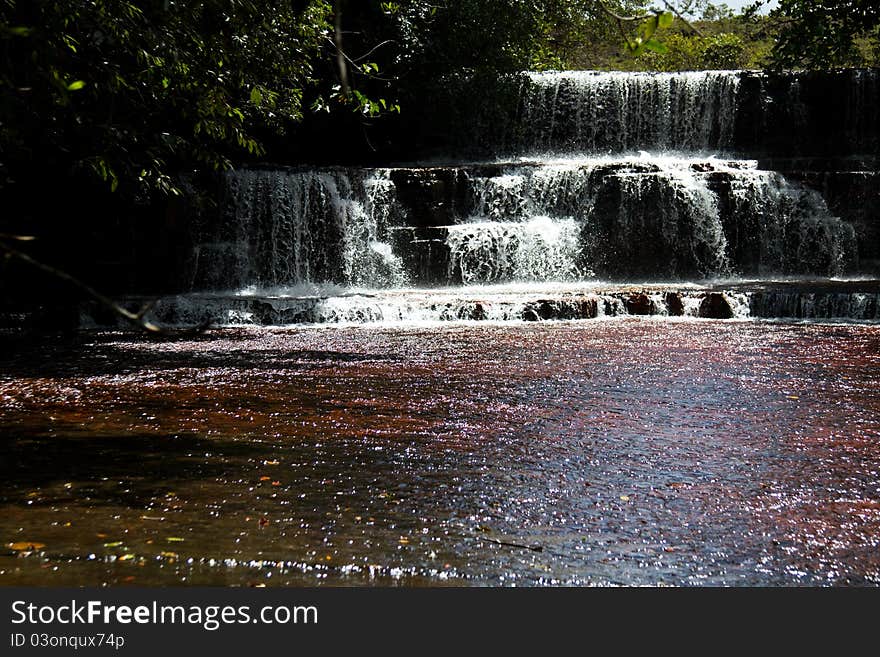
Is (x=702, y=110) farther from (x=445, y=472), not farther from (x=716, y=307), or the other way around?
(x=445, y=472)

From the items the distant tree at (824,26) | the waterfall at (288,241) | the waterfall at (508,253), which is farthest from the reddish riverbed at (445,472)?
the distant tree at (824,26)

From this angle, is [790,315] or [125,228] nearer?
[790,315]

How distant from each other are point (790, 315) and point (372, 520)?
1138cm

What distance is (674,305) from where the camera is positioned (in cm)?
1429

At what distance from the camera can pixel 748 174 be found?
755 inches

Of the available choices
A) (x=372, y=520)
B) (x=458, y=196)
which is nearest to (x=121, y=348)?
(x=372, y=520)

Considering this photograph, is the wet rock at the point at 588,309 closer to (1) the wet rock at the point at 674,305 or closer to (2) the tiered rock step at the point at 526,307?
(2) the tiered rock step at the point at 526,307

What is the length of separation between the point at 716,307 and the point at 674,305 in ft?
1.94

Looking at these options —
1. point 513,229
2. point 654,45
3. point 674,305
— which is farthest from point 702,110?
point 654,45

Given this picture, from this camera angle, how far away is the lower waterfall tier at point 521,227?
62.7 ft

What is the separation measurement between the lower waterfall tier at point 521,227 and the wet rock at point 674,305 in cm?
509

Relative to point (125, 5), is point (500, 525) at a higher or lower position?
lower

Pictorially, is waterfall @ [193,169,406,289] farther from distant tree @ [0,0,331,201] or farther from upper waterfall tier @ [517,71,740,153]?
distant tree @ [0,0,331,201]

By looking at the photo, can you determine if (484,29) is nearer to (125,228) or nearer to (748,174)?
(748,174)
